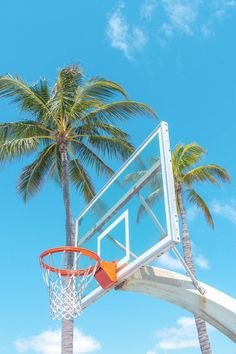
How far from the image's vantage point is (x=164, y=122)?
7.28m

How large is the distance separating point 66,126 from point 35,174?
208cm

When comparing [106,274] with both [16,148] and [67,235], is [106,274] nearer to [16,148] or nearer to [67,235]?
[67,235]

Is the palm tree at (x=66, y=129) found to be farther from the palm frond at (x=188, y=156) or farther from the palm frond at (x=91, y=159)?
the palm frond at (x=188, y=156)

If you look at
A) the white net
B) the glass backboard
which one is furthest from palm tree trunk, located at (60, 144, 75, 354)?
the white net

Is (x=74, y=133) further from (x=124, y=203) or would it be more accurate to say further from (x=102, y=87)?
(x=124, y=203)

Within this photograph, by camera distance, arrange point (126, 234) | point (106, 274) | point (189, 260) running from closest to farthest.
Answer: point (106, 274) → point (126, 234) → point (189, 260)

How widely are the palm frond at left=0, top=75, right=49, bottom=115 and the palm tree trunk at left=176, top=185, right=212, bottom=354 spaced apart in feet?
20.5

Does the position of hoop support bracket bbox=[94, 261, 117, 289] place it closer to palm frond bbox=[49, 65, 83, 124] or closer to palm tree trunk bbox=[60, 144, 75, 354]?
palm tree trunk bbox=[60, 144, 75, 354]

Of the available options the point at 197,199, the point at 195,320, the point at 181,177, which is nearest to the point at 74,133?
the point at 181,177

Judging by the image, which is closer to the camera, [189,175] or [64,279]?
[64,279]

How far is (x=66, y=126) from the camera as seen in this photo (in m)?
14.2

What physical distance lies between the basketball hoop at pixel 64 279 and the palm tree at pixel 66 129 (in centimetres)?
505

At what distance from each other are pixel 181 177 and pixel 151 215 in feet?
34.6

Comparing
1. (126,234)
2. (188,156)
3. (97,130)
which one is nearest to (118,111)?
(97,130)
